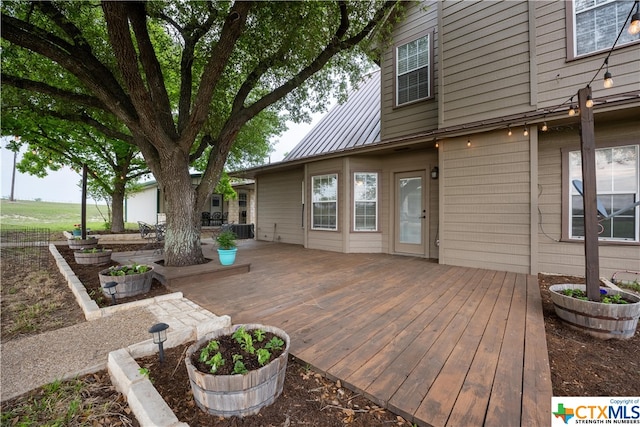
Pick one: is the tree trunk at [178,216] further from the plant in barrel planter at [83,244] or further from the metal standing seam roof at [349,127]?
the metal standing seam roof at [349,127]

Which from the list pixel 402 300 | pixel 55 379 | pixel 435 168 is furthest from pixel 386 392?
pixel 435 168

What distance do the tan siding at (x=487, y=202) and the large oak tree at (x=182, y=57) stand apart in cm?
307

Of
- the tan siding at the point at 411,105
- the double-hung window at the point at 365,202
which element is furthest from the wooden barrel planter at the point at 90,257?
the tan siding at the point at 411,105

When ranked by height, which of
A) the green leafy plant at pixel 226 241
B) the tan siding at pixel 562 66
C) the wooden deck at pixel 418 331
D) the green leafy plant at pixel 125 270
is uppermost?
the tan siding at pixel 562 66

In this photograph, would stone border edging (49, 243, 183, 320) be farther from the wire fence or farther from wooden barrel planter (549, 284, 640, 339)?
wooden barrel planter (549, 284, 640, 339)

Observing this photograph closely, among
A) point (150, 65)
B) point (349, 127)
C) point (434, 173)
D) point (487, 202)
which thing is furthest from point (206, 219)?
point (487, 202)

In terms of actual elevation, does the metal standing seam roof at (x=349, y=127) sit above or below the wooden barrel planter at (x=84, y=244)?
above

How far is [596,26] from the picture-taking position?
3.96m

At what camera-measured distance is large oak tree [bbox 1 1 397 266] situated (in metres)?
3.46

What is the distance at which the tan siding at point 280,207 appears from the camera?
8.63m

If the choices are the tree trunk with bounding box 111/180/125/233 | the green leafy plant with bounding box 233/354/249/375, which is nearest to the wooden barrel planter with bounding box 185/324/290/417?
the green leafy plant with bounding box 233/354/249/375

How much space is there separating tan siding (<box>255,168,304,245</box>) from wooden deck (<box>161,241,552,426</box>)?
163 inches

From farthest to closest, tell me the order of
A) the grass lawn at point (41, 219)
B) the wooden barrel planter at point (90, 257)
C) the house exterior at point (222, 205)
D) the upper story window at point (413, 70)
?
the house exterior at point (222, 205) → the grass lawn at point (41, 219) → the upper story window at point (413, 70) → the wooden barrel planter at point (90, 257)

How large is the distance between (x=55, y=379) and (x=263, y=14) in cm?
549
